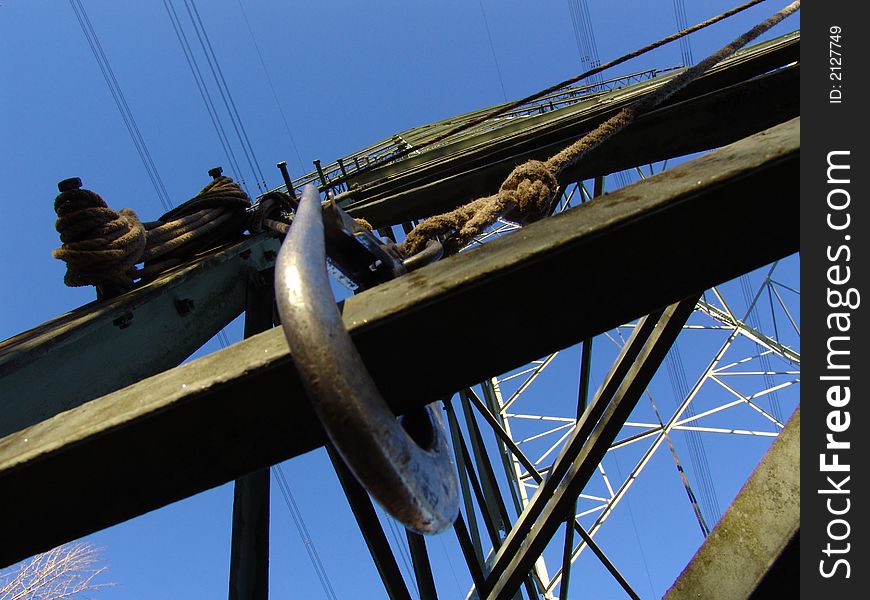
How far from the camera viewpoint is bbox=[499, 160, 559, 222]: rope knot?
5.02 feet

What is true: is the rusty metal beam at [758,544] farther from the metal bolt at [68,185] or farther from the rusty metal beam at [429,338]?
the metal bolt at [68,185]

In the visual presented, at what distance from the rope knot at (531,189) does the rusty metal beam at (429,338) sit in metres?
0.37

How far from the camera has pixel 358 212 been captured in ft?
9.80

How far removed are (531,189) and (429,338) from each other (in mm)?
625

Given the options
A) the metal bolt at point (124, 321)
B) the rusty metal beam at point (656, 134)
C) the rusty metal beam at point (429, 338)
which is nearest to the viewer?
the rusty metal beam at point (429, 338)


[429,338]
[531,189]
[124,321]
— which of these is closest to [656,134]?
[531,189]

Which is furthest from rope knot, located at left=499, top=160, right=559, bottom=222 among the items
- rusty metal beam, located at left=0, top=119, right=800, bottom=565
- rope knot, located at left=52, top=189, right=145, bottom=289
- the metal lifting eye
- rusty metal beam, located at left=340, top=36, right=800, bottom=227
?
rope knot, located at left=52, top=189, right=145, bottom=289

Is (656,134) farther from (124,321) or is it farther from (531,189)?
(124,321)

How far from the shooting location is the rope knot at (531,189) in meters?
1.53

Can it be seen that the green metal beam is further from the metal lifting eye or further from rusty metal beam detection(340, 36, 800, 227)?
the metal lifting eye

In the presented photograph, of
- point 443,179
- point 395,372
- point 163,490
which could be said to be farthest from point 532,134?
point 163,490

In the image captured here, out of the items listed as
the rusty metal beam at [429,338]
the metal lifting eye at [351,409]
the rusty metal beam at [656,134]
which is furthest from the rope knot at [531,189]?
the rusty metal beam at [656,134]
